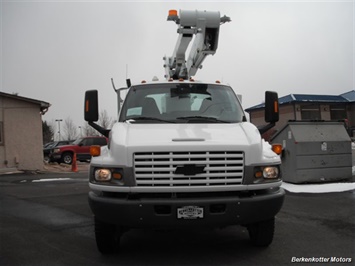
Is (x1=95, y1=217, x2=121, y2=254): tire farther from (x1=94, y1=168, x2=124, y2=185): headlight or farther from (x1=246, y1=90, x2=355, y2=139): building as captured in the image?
(x1=246, y1=90, x2=355, y2=139): building

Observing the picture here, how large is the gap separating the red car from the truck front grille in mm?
18579

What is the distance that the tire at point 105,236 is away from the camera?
4.29m

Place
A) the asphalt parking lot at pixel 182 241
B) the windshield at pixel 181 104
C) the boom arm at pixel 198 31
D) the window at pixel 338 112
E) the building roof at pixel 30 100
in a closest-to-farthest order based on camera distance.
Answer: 1. the asphalt parking lot at pixel 182 241
2. the windshield at pixel 181 104
3. the boom arm at pixel 198 31
4. the building roof at pixel 30 100
5. the window at pixel 338 112

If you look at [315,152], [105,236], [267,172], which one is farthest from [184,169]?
[315,152]

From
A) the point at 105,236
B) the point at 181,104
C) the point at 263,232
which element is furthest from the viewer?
the point at 181,104

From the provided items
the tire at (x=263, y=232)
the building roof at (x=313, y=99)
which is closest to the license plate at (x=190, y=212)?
the tire at (x=263, y=232)

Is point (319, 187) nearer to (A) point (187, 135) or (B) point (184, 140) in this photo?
(A) point (187, 135)

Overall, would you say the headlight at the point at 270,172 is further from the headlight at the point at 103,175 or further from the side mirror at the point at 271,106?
the headlight at the point at 103,175

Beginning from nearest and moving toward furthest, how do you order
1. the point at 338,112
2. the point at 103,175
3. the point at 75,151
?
1. the point at 103,175
2. the point at 75,151
3. the point at 338,112

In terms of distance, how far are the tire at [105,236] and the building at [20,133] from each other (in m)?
13.8

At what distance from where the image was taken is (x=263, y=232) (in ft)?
15.0

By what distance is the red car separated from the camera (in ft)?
72.5

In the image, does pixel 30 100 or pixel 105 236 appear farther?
pixel 30 100

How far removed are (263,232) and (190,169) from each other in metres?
1.42
